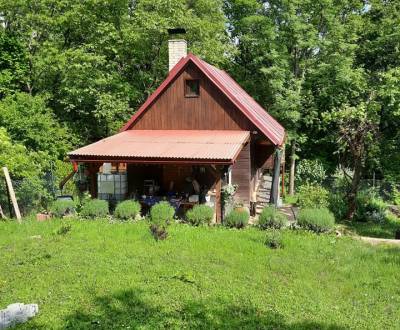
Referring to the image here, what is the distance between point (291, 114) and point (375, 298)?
54.5 feet

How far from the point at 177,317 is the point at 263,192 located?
15261 millimetres

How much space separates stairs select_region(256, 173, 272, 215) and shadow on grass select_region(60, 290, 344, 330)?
1025cm

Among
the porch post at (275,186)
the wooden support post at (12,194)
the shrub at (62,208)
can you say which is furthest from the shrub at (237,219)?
the wooden support post at (12,194)

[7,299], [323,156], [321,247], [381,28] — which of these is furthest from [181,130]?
[381,28]

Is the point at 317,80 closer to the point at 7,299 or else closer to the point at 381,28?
the point at 381,28

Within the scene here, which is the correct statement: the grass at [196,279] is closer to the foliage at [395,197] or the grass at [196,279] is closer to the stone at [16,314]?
the stone at [16,314]

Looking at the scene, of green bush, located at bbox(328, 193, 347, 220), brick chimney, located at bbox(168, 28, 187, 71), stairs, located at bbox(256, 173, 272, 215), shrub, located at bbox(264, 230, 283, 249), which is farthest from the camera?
brick chimney, located at bbox(168, 28, 187, 71)

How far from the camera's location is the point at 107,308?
7473 millimetres

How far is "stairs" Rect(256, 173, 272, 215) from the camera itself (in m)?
18.6

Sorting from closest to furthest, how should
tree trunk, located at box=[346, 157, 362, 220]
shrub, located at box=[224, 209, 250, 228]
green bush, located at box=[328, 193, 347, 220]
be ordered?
shrub, located at box=[224, 209, 250, 228], tree trunk, located at box=[346, 157, 362, 220], green bush, located at box=[328, 193, 347, 220]

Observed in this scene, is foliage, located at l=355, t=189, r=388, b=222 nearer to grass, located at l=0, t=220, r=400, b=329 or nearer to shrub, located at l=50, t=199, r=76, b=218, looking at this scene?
grass, located at l=0, t=220, r=400, b=329

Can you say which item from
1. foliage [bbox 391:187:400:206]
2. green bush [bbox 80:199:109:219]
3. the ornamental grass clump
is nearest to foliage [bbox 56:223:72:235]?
green bush [bbox 80:199:109:219]

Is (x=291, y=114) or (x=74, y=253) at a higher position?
(x=291, y=114)

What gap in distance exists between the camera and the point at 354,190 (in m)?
15.4
